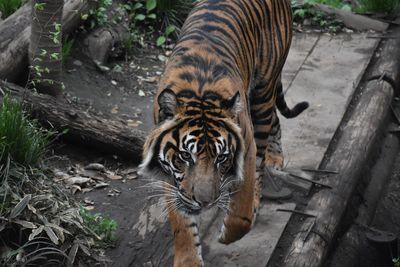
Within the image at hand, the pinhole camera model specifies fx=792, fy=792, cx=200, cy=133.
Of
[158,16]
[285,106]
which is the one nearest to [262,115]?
[285,106]

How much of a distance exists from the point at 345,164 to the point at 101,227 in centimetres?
207

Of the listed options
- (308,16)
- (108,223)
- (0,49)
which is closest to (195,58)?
(108,223)

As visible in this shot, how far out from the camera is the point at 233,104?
3.97 meters

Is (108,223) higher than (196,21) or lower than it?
lower

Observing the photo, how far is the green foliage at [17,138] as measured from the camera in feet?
15.4

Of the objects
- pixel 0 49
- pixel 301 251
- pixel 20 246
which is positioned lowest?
pixel 301 251

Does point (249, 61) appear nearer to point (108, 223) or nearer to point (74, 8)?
point (108, 223)

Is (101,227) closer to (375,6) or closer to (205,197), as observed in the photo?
(205,197)

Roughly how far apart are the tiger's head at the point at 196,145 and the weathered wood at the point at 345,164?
3.57 feet

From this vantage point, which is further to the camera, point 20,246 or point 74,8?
point 74,8

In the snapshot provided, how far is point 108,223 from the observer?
4.85 m

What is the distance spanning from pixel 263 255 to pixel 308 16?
4.32 meters

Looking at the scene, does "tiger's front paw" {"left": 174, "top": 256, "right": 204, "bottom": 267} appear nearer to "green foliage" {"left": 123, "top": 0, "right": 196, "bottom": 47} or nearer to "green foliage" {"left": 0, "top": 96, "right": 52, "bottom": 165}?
"green foliage" {"left": 0, "top": 96, "right": 52, "bottom": 165}

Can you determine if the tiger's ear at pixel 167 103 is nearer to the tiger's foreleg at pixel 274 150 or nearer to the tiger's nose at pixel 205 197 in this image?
the tiger's nose at pixel 205 197
